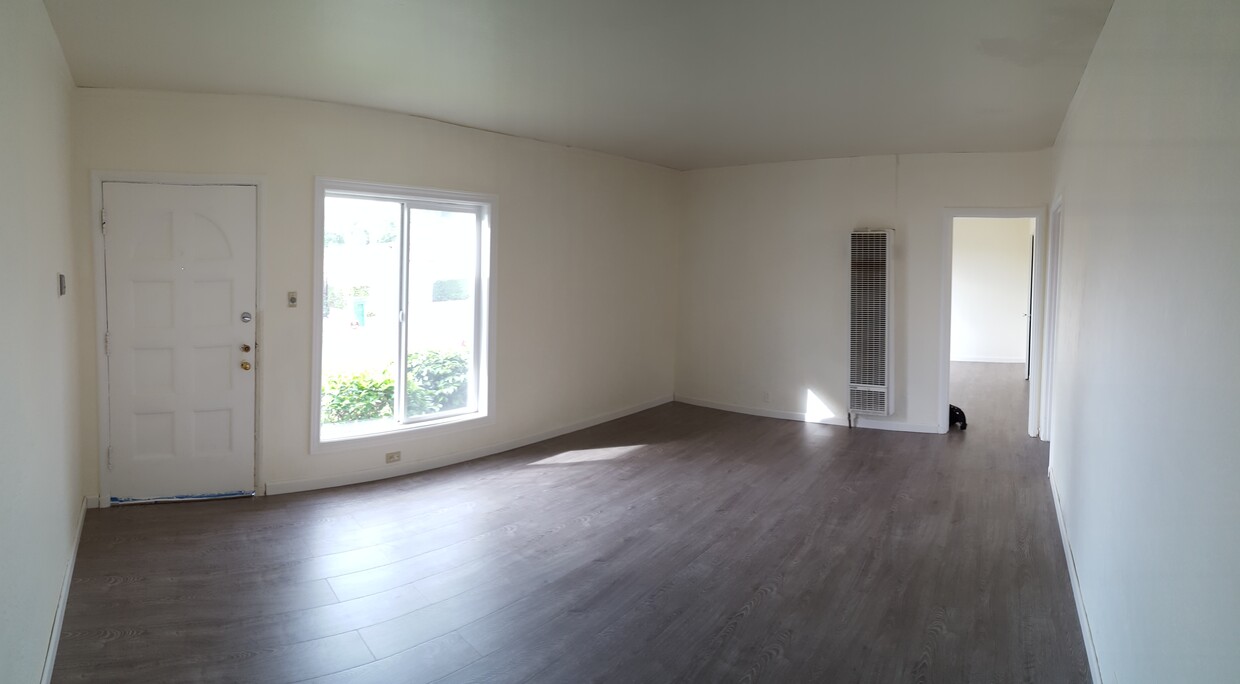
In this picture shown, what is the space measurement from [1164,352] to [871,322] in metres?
4.87

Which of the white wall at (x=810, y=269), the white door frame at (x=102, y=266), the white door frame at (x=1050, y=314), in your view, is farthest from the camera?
the white wall at (x=810, y=269)

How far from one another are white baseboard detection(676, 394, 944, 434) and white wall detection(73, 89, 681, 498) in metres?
0.48

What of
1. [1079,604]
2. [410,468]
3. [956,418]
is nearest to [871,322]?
[956,418]

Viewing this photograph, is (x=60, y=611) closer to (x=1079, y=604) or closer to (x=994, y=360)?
(x=1079, y=604)

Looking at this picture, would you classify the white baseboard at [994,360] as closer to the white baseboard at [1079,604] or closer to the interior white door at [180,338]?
the white baseboard at [1079,604]

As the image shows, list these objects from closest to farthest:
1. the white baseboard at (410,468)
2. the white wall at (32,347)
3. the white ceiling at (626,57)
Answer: the white wall at (32,347), the white ceiling at (626,57), the white baseboard at (410,468)

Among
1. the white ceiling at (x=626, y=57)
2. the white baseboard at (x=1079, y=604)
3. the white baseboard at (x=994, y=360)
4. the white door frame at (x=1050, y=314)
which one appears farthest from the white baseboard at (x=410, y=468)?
the white baseboard at (x=994, y=360)

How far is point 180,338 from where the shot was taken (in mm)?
4312

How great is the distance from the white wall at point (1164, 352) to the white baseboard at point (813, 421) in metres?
3.43

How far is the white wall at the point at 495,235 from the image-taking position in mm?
4215

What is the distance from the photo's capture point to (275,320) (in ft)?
14.8

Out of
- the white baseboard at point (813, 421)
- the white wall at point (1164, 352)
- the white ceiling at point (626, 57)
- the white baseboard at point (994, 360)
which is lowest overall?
the white baseboard at point (813, 421)

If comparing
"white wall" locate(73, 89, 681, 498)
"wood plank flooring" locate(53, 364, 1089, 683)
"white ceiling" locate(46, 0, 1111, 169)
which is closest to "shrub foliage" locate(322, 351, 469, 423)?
"white wall" locate(73, 89, 681, 498)

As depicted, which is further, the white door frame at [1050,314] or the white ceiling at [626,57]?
the white door frame at [1050,314]
